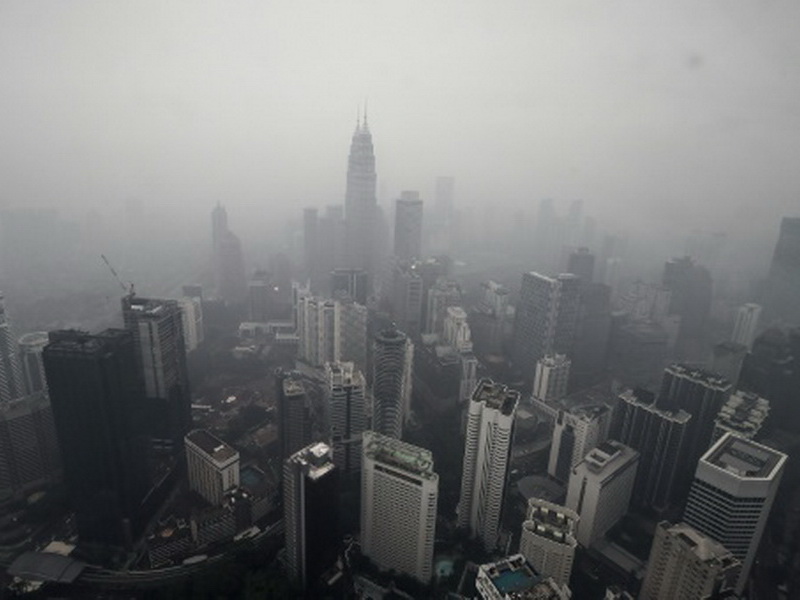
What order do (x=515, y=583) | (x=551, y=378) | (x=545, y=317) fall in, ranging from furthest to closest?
(x=545, y=317), (x=551, y=378), (x=515, y=583)

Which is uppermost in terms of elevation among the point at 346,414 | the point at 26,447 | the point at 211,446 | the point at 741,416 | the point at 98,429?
the point at 98,429

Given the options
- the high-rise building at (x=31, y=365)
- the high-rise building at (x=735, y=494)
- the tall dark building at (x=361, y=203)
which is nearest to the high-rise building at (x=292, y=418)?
the high-rise building at (x=31, y=365)

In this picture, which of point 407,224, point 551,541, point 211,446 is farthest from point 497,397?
point 407,224

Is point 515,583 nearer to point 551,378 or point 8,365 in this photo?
point 551,378

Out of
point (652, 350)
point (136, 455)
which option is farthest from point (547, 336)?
point (136, 455)

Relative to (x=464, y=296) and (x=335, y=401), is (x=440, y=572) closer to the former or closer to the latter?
(x=335, y=401)

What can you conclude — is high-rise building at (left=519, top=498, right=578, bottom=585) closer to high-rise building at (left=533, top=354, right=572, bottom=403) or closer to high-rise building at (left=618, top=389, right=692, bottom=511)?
high-rise building at (left=618, top=389, right=692, bottom=511)
